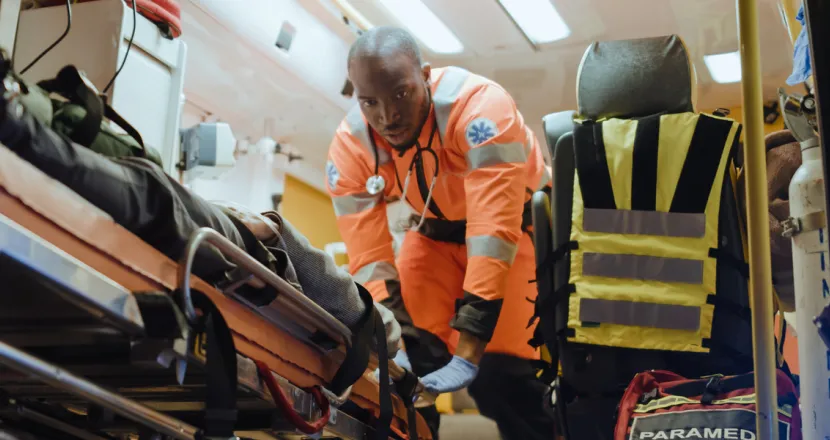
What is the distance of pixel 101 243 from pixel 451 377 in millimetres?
1538

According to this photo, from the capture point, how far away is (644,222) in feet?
7.22

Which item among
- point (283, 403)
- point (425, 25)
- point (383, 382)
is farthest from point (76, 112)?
point (425, 25)

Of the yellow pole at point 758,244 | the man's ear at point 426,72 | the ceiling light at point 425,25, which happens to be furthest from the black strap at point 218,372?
the ceiling light at point 425,25

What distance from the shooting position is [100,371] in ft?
4.86

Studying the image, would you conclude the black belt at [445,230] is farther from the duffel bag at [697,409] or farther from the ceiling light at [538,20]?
the ceiling light at [538,20]

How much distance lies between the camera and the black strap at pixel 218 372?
4.19 feet

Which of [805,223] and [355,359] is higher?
[805,223]

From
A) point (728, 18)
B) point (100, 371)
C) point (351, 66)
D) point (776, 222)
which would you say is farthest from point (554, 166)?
point (728, 18)

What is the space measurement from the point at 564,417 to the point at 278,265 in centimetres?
105

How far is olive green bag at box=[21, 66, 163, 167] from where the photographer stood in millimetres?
1228

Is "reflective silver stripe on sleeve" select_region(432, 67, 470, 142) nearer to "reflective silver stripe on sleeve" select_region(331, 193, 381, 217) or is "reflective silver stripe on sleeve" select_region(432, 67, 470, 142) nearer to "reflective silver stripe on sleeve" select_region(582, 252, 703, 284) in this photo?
"reflective silver stripe on sleeve" select_region(331, 193, 381, 217)

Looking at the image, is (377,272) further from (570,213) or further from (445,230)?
(570,213)

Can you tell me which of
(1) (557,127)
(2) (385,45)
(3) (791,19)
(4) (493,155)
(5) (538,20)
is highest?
(5) (538,20)

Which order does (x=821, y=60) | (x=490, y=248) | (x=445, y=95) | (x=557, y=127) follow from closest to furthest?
(x=821, y=60), (x=557, y=127), (x=490, y=248), (x=445, y=95)
